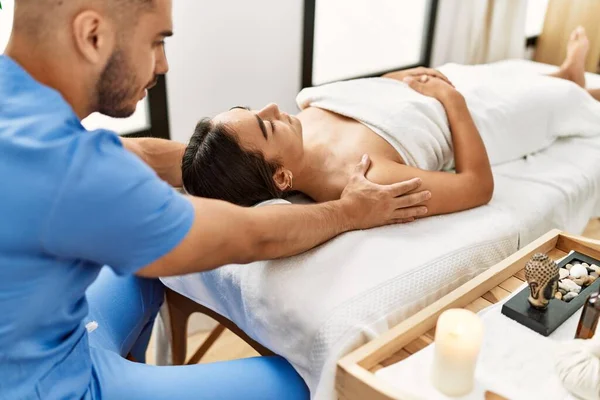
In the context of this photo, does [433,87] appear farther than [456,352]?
Yes

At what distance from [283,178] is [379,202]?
0.24 metres

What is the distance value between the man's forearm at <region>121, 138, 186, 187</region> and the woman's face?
0.16 meters

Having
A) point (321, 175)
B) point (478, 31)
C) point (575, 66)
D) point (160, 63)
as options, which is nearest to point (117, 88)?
point (160, 63)

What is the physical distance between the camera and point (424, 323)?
42.1 inches

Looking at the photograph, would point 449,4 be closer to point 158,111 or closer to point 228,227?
point 158,111

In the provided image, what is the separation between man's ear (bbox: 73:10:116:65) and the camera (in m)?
0.83

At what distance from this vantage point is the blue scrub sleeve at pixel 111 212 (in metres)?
0.76

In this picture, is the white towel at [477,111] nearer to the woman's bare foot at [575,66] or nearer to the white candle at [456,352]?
the woman's bare foot at [575,66]

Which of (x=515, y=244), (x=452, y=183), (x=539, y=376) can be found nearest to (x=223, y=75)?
(x=452, y=183)

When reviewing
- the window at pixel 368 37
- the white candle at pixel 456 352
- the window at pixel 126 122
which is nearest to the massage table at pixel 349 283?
the white candle at pixel 456 352

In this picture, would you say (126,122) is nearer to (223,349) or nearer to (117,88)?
(223,349)

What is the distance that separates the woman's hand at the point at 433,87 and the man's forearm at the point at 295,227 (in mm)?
593

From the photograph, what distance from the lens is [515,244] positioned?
140 cm

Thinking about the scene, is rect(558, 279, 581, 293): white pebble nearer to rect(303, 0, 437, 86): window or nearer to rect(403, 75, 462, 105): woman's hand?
rect(403, 75, 462, 105): woman's hand
